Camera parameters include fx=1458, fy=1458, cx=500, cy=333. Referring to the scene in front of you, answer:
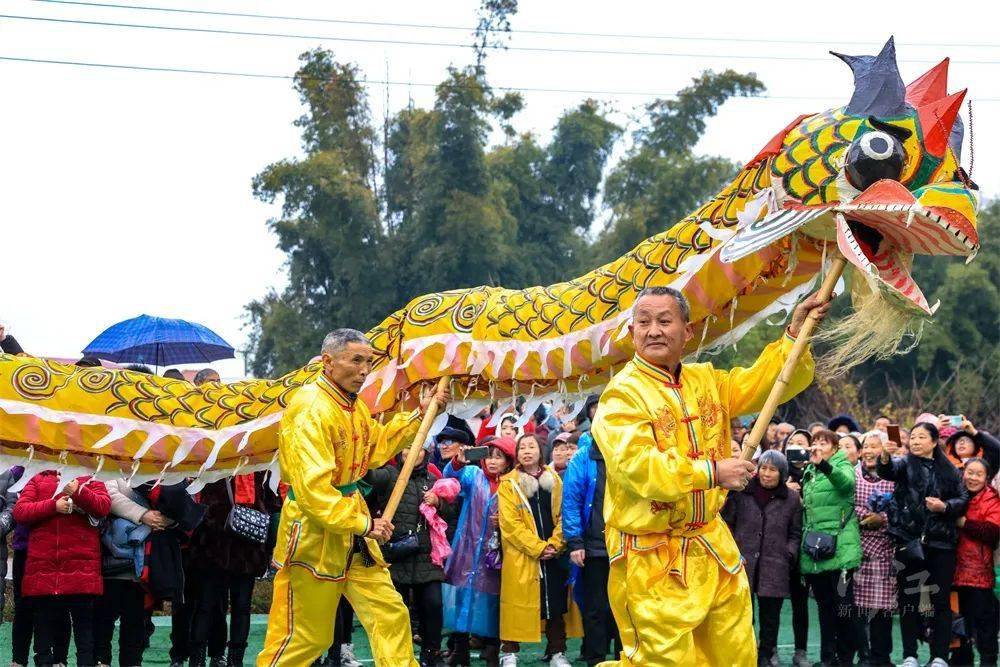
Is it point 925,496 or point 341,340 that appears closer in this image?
point 341,340

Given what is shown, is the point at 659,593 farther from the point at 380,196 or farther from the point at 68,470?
the point at 380,196

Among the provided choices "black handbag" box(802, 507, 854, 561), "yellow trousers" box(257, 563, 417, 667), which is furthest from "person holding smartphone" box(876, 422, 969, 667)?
"yellow trousers" box(257, 563, 417, 667)

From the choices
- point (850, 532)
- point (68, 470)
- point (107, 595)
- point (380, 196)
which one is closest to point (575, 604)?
point (850, 532)

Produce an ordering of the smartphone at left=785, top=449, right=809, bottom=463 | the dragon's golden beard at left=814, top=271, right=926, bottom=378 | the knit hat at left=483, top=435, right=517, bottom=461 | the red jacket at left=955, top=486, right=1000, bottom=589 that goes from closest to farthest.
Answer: the dragon's golden beard at left=814, top=271, right=926, bottom=378 → the red jacket at left=955, top=486, right=1000, bottom=589 → the knit hat at left=483, top=435, right=517, bottom=461 → the smartphone at left=785, top=449, right=809, bottom=463

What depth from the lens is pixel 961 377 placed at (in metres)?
22.9

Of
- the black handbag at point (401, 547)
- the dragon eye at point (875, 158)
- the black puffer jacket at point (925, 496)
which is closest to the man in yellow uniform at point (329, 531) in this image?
the black handbag at point (401, 547)

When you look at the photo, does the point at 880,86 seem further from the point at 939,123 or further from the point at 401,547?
the point at 401,547

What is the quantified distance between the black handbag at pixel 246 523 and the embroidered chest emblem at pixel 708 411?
11.4ft

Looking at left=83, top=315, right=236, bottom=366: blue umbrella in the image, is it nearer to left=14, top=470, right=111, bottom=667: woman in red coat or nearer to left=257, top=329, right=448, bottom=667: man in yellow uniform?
left=14, top=470, right=111, bottom=667: woman in red coat

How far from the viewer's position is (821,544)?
340 inches

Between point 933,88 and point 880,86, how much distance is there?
216 millimetres

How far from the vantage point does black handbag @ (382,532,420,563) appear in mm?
8352

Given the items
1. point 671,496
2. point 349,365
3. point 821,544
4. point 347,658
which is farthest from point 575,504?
point 671,496

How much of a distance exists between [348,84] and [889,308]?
16.3 metres
